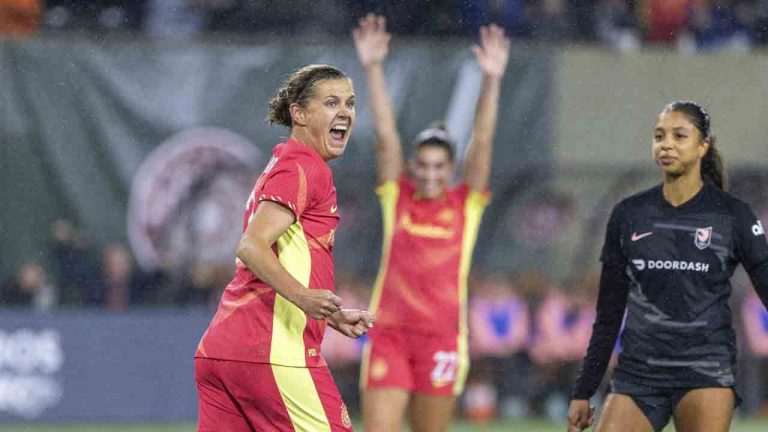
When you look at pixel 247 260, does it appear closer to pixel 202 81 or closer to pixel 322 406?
pixel 322 406

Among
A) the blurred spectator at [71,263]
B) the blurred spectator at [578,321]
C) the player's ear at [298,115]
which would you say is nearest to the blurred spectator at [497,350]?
the blurred spectator at [578,321]

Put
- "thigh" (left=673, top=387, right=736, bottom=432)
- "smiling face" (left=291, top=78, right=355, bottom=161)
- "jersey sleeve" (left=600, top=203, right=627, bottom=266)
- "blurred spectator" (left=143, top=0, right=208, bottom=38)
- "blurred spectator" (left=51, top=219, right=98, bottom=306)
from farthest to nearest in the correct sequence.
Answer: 1. "blurred spectator" (left=143, top=0, right=208, bottom=38)
2. "blurred spectator" (left=51, top=219, right=98, bottom=306)
3. "jersey sleeve" (left=600, top=203, right=627, bottom=266)
4. "thigh" (left=673, top=387, right=736, bottom=432)
5. "smiling face" (left=291, top=78, right=355, bottom=161)

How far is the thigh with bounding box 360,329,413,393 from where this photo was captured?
8.86 metres

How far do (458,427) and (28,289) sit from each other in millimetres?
4231

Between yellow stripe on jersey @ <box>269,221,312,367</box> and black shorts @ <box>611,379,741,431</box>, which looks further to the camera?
black shorts @ <box>611,379,741,431</box>

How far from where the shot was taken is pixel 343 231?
15.3 m

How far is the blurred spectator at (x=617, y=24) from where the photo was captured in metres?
16.2

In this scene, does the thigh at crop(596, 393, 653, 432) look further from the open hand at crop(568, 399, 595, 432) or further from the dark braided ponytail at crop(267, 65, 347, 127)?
the dark braided ponytail at crop(267, 65, 347, 127)

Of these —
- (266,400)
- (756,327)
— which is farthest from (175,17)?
(266,400)

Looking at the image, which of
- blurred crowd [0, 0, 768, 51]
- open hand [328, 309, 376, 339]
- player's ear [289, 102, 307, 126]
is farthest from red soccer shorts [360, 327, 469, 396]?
blurred crowd [0, 0, 768, 51]

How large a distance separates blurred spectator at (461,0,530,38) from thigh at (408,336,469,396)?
7372mm

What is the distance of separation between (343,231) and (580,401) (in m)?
8.13

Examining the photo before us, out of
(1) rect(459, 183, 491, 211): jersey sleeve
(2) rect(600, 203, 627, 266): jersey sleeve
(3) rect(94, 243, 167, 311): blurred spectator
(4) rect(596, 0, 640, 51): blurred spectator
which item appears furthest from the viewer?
(4) rect(596, 0, 640, 51): blurred spectator

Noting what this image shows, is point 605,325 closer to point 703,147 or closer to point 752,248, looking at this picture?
point 752,248
